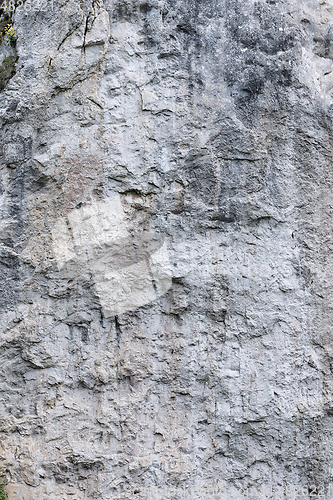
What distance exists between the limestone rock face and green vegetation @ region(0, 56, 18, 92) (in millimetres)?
187

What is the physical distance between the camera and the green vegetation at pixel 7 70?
4352 millimetres

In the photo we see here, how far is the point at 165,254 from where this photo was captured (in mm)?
4055

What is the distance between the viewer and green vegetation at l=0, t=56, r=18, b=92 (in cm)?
435

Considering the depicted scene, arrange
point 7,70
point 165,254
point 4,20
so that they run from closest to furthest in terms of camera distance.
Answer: point 165,254, point 7,70, point 4,20

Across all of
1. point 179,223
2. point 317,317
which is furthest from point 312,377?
point 179,223

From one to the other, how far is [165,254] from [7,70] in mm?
2349

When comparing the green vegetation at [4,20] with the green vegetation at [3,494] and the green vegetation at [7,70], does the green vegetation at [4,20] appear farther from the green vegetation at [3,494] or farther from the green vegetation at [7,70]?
the green vegetation at [3,494]

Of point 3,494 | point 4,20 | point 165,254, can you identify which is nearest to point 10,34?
point 4,20

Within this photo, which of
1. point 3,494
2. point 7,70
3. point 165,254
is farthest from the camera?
point 7,70

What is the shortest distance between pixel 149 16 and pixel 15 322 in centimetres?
304

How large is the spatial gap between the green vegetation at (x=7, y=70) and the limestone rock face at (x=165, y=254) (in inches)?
7.3

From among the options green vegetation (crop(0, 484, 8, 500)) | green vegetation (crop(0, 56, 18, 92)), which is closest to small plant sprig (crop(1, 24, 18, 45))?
green vegetation (crop(0, 56, 18, 92))

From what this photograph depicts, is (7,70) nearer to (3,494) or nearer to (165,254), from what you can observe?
(165,254)

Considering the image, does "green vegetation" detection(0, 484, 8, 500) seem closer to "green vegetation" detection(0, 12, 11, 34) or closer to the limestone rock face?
the limestone rock face
